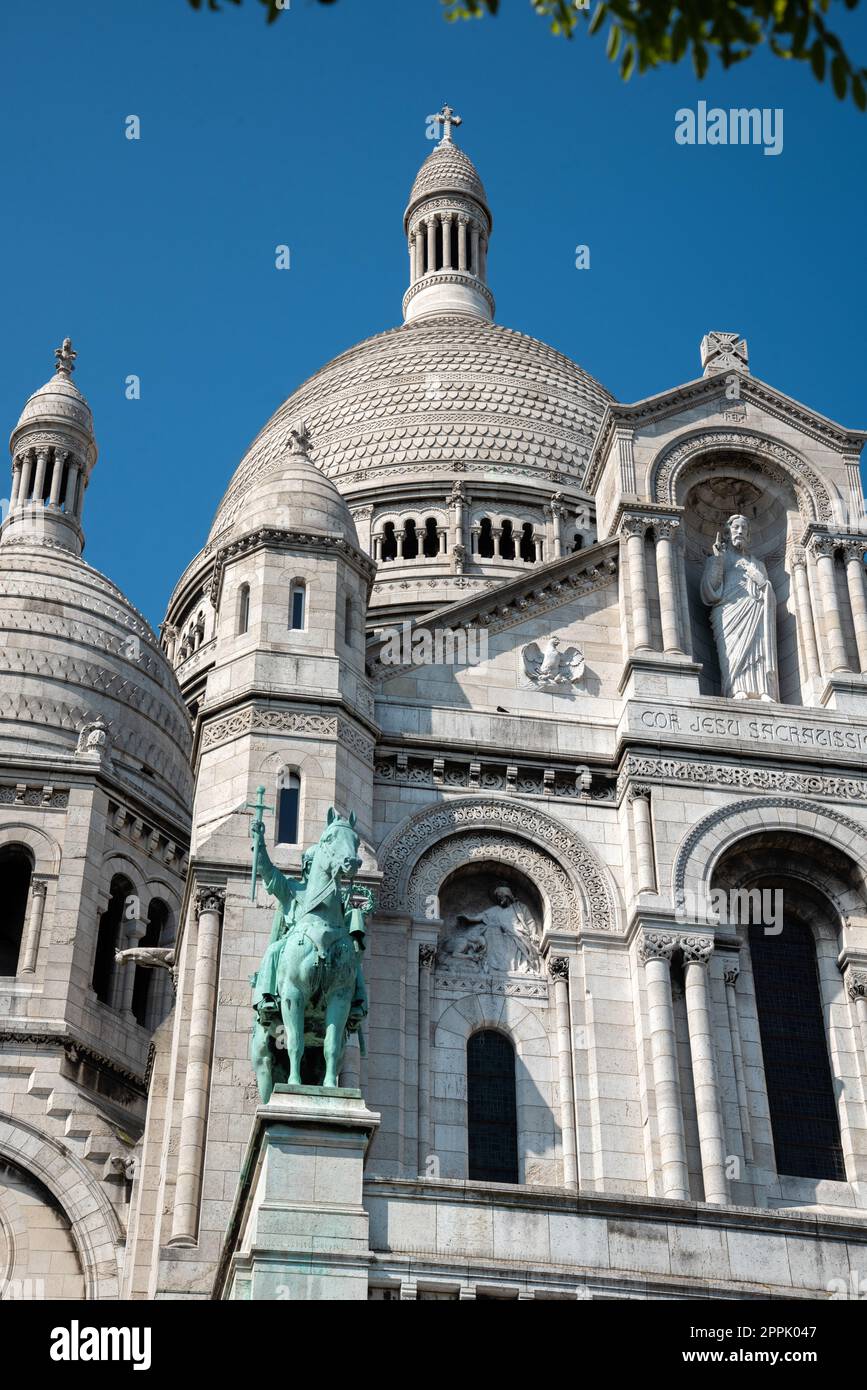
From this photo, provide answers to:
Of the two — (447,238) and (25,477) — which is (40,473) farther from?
→ (447,238)

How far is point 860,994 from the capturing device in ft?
98.3

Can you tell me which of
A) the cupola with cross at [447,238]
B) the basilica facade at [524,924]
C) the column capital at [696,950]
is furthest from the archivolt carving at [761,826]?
the cupola with cross at [447,238]

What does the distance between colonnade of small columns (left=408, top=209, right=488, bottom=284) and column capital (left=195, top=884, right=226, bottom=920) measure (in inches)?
1843

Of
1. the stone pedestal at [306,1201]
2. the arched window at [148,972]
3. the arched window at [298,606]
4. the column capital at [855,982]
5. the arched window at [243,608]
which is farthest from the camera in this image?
the arched window at [148,972]

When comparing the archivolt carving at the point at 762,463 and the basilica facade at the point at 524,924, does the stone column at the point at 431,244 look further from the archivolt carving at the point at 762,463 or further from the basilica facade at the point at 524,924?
the archivolt carving at the point at 762,463

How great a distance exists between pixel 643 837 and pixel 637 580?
5.02 meters

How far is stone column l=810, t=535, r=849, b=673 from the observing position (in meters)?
33.3

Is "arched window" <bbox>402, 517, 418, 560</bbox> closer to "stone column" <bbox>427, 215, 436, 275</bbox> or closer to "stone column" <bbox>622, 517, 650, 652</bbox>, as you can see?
"stone column" <bbox>427, 215, 436, 275</bbox>

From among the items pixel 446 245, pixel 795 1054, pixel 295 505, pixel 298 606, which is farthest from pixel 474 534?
pixel 795 1054

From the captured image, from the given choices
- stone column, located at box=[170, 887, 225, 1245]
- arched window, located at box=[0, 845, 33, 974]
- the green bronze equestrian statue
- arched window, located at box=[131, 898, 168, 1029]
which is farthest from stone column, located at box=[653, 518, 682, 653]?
arched window, located at box=[0, 845, 33, 974]

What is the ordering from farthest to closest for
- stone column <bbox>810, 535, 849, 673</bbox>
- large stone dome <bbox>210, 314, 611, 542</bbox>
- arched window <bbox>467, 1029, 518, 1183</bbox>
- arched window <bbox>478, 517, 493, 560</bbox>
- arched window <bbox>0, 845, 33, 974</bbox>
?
large stone dome <bbox>210, 314, 611, 542</bbox> < arched window <bbox>478, 517, 493, 560</bbox> < arched window <bbox>0, 845, 33, 974</bbox> < stone column <bbox>810, 535, 849, 673</bbox> < arched window <bbox>467, 1029, 518, 1183</bbox>

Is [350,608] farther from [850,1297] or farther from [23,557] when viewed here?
[23,557]

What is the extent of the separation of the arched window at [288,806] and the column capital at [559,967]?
403 centimetres

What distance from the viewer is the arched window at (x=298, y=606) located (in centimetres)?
3158
